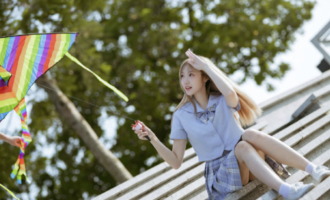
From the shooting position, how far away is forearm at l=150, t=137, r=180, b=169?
8.63ft

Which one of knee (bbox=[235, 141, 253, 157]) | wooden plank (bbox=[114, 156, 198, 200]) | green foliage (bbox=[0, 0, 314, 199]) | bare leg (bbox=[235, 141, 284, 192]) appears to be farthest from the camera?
green foliage (bbox=[0, 0, 314, 199])

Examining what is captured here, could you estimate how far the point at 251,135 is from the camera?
7.89 feet

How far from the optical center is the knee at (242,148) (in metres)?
2.35

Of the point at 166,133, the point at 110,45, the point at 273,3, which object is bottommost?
the point at 166,133

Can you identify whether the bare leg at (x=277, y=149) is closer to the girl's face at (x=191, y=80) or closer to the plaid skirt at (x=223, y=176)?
the plaid skirt at (x=223, y=176)

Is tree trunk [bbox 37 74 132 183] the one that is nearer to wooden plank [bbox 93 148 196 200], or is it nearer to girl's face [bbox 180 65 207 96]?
wooden plank [bbox 93 148 196 200]

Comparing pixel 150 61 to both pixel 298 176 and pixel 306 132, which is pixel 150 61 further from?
pixel 298 176

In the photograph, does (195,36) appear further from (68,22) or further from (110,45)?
(68,22)

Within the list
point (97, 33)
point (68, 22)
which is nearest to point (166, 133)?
point (97, 33)

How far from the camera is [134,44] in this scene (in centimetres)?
1250

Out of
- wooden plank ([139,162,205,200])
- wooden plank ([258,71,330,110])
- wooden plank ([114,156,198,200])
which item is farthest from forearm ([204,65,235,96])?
wooden plank ([258,71,330,110])

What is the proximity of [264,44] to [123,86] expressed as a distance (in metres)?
5.47

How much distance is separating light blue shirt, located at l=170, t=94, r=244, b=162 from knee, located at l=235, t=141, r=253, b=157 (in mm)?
143

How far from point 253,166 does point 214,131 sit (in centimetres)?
43
